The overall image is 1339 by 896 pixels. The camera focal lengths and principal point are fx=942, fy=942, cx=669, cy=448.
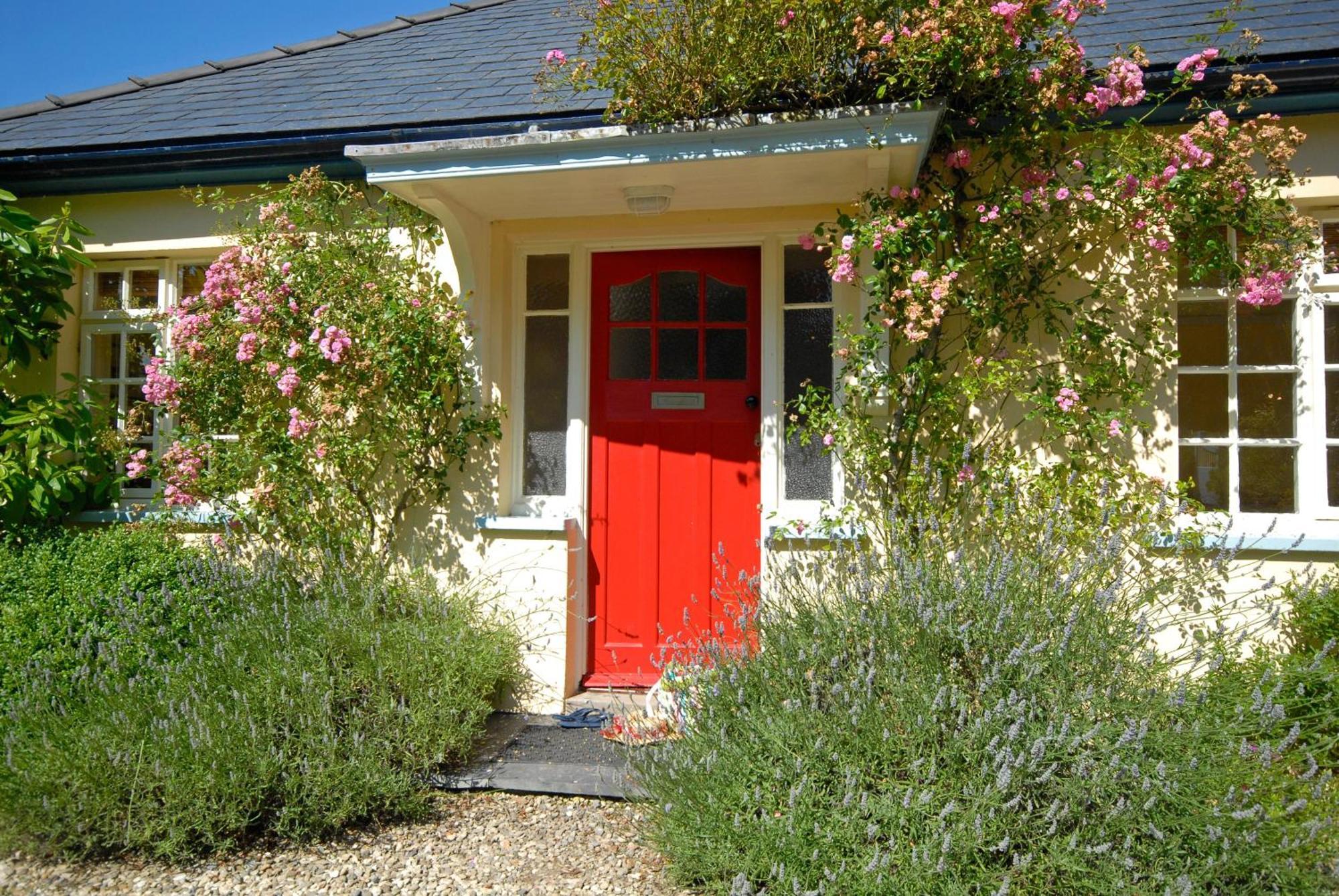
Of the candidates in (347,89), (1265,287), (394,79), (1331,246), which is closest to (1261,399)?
(1265,287)

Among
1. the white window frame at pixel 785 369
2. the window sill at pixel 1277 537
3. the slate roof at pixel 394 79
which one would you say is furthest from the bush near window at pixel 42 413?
the window sill at pixel 1277 537

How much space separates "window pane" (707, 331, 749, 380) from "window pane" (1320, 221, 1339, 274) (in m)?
2.90

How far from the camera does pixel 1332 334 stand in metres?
4.63

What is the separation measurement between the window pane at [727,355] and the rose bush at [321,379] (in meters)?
1.25

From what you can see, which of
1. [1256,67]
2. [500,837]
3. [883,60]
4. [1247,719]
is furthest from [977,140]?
[500,837]

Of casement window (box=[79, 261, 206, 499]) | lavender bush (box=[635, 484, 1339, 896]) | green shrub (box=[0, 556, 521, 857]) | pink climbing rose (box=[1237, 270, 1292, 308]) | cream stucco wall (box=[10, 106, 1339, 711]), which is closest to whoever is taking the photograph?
lavender bush (box=[635, 484, 1339, 896])

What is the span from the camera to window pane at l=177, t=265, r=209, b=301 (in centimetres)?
594

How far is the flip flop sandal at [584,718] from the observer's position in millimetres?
4832

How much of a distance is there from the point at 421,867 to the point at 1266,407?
441cm

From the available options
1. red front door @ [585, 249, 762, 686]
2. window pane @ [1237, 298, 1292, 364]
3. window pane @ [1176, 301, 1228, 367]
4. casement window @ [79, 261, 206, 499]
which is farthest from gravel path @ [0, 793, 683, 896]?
window pane @ [1237, 298, 1292, 364]

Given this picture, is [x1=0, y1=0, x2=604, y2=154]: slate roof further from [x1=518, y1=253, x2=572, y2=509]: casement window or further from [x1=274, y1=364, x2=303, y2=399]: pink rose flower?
[x1=274, y1=364, x2=303, y2=399]: pink rose flower

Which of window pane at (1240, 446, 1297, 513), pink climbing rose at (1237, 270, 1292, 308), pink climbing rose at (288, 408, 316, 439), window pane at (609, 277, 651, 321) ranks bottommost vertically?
window pane at (1240, 446, 1297, 513)

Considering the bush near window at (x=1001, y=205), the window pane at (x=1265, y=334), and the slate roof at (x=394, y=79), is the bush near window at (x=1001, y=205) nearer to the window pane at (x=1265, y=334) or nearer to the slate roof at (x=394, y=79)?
the window pane at (x=1265, y=334)

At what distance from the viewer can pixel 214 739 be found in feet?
11.9
